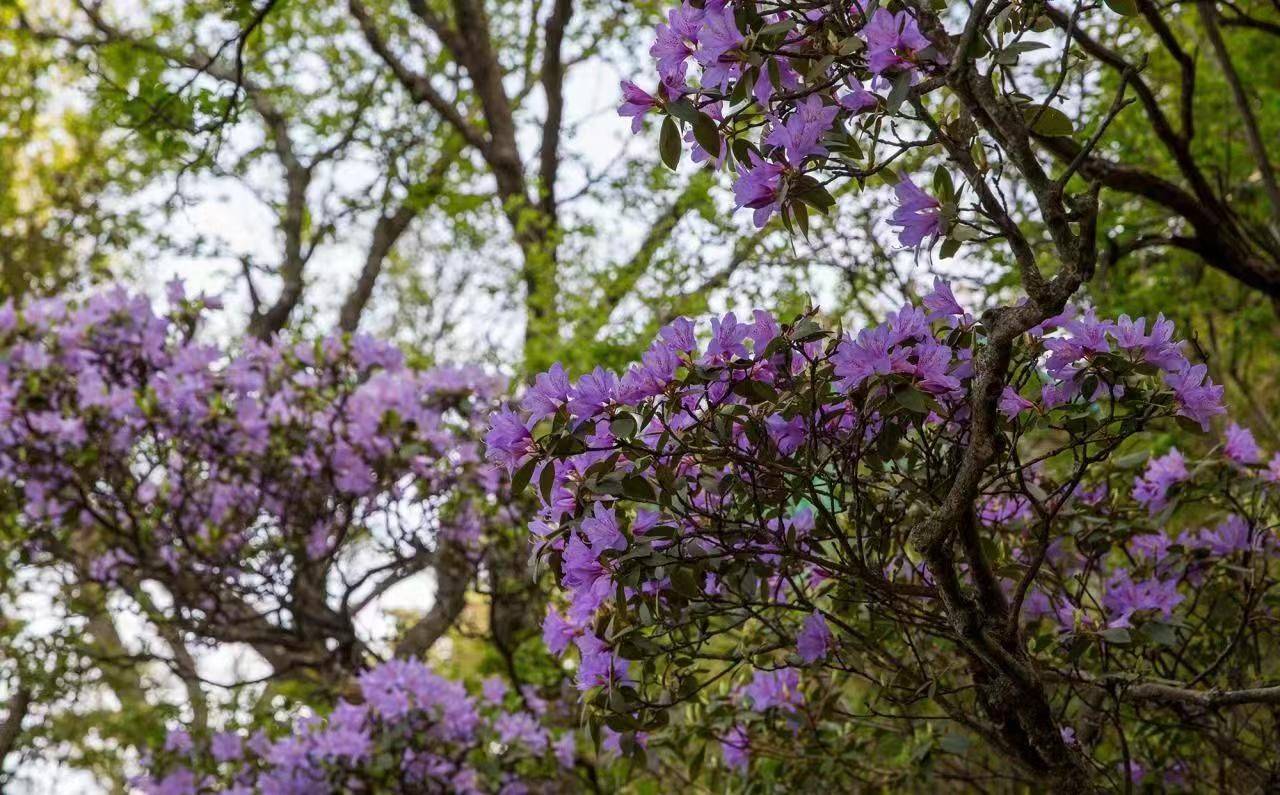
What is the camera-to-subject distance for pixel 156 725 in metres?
5.64

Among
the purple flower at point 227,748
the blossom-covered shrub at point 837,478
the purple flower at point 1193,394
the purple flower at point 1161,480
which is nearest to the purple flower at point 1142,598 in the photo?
the blossom-covered shrub at point 837,478

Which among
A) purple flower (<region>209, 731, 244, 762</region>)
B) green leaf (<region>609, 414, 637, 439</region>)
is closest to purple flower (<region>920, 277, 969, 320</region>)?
green leaf (<region>609, 414, 637, 439</region>)

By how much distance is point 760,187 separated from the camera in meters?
1.61

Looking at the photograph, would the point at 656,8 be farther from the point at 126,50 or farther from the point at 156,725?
the point at 156,725

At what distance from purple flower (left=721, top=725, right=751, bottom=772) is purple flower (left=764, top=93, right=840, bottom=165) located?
1675 millimetres

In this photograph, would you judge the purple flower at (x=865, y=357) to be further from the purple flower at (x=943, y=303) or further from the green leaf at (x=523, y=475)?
the green leaf at (x=523, y=475)

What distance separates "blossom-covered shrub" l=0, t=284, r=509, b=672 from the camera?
174 inches

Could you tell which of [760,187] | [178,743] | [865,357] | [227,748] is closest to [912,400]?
[865,357]

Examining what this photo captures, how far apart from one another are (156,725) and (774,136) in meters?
5.22

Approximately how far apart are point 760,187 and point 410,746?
308 centimetres

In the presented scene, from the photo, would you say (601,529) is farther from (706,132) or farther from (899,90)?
(899,90)

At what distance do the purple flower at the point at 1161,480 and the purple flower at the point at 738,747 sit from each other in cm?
111

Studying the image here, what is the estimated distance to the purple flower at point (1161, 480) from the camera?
248 centimetres

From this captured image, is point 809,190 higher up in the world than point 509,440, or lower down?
higher up
